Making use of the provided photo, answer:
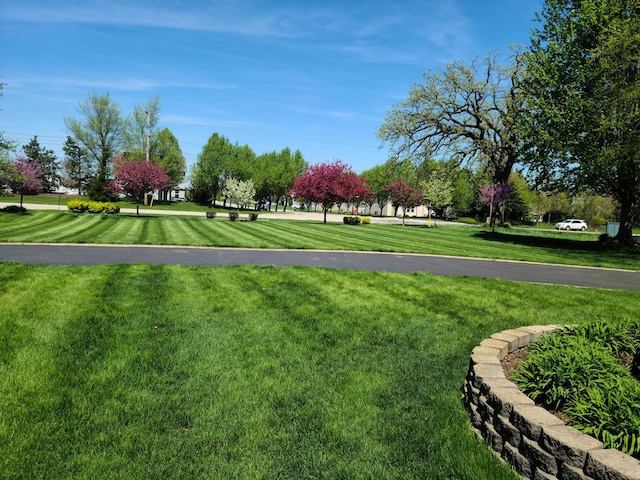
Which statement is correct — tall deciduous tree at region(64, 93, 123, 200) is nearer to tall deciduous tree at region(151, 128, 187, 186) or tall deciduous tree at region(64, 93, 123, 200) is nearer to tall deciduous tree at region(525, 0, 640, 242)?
tall deciduous tree at region(151, 128, 187, 186)

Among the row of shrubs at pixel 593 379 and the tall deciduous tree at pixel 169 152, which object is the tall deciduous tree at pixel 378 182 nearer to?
the tall deciduous tree at pixel 169 152

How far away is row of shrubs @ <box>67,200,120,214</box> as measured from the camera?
3148cm

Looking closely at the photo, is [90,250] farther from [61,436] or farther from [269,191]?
[269,191]

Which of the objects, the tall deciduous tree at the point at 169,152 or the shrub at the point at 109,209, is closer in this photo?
the shrub at the point at 109,209

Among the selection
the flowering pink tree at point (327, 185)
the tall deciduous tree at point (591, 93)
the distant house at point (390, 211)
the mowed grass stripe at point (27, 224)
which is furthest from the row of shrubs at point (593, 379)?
the distant house at point (390, 211)

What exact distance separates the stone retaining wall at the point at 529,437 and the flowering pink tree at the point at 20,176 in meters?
28.7

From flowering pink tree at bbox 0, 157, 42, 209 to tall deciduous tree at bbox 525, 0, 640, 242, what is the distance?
30.5m

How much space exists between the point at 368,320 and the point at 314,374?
86.3 inches

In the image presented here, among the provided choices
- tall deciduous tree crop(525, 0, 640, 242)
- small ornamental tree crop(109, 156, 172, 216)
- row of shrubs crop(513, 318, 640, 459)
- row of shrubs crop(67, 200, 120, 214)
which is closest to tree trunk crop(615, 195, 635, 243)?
tall deciduous tree crop(525, 0, 640, 242)

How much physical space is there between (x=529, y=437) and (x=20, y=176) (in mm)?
31800

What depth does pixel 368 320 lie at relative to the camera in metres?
6.80

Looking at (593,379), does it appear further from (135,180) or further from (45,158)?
(45,158)

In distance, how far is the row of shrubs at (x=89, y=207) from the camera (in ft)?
103

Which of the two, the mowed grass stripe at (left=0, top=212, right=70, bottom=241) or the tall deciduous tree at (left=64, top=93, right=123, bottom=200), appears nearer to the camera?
the mowed grass stripe at (left=0, top=212, right=70, bottom=241)
